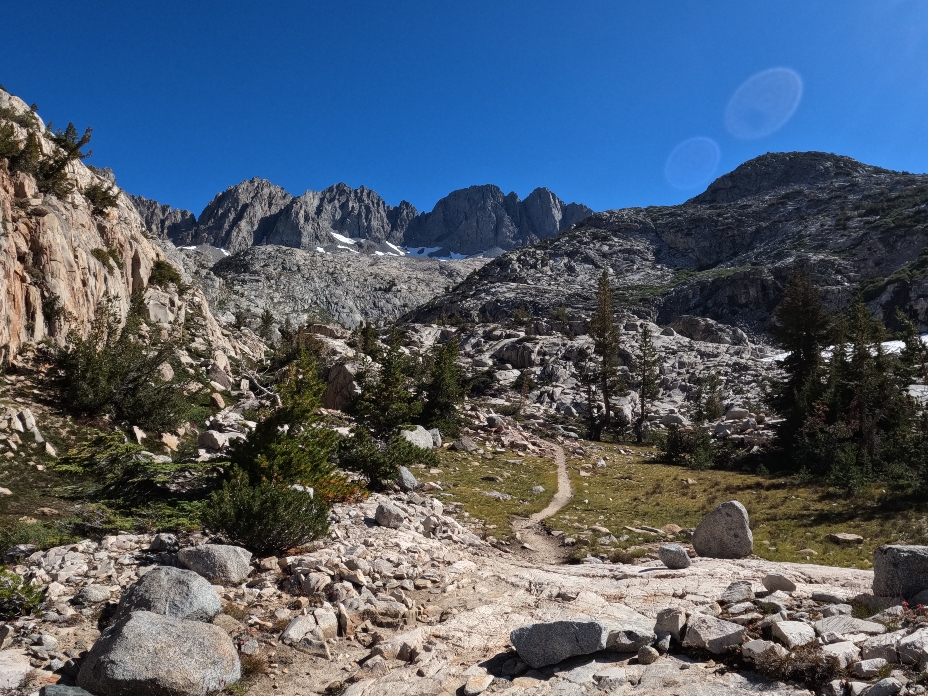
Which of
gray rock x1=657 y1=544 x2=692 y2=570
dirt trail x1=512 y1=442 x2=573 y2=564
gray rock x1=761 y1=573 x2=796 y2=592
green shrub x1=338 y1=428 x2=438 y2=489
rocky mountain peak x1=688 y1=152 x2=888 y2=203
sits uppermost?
rocky mountain peak x1=688 y1=152 x2=888 y2=203

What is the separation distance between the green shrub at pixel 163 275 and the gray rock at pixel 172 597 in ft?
97.2

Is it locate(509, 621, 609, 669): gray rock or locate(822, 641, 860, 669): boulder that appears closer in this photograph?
locate(822, 641, 860, 669): boulder

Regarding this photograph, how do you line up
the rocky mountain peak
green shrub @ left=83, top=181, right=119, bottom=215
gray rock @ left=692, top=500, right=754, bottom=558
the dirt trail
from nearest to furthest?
gray rock @ left=692, top=500, right=754, bottom=558, the dirt trail, green shrub @ left=83, top=181, right=119, bottom=215, the rocky mountain peak

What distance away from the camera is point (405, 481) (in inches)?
683

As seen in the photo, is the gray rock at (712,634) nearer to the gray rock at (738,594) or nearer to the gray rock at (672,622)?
the gray rock at (672,622)

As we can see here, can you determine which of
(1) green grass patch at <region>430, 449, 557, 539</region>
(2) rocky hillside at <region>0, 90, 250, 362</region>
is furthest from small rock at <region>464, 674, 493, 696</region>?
(2) rocky hillside at <region>0, 90, 250, 362</region>

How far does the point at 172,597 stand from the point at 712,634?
272 inches

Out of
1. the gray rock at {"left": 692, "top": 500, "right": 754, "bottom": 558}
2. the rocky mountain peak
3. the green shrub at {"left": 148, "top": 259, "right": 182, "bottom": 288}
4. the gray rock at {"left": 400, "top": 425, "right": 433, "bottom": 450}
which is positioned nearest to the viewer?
the gray rock at {"left": 692, "top": 500, "right": 754, "bottom": 558}

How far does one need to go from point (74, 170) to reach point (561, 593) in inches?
1353

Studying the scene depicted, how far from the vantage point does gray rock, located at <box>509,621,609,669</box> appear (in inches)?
247

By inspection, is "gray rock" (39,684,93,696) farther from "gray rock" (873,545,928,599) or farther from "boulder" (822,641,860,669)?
"gray rock" (873,545,928,599)

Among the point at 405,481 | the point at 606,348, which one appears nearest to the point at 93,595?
the point at 405,481

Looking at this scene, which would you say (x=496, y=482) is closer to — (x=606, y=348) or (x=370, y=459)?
(x=370, y=459)

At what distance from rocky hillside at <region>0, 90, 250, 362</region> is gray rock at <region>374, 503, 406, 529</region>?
1312 centimetres
